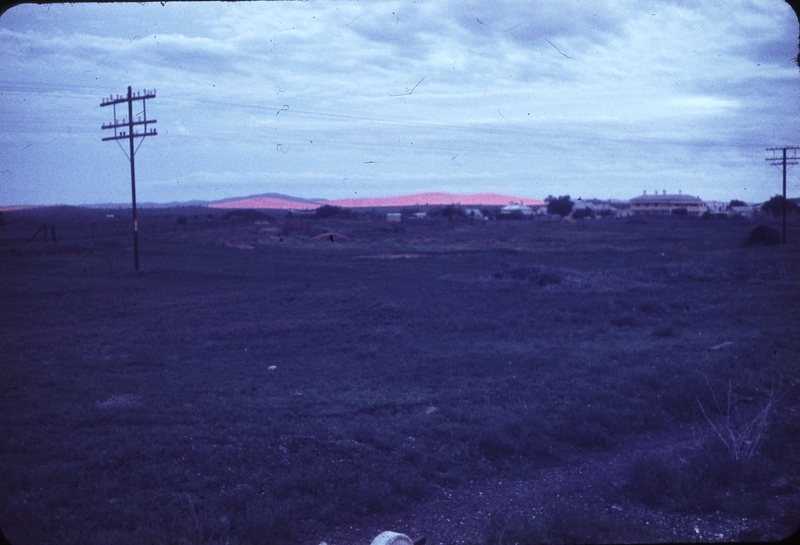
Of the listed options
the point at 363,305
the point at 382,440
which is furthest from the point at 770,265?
the point at 382,440

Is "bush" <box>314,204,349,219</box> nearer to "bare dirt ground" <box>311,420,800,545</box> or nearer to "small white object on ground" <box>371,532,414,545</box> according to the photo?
"bare dirt ground" <box>311,420,800,545</box>

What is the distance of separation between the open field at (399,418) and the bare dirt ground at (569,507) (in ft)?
0.11

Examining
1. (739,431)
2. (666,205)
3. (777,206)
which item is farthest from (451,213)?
(739,431)

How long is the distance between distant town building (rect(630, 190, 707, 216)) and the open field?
89.0 m

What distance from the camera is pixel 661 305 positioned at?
67.0 feet

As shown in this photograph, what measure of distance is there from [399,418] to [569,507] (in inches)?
130

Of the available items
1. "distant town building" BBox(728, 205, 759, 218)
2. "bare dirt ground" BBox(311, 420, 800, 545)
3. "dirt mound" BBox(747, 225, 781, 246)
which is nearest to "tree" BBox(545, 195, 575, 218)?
"distant town building" BBox(728, 205, 759, 218)

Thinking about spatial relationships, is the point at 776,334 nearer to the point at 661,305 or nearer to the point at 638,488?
the point at 661,305

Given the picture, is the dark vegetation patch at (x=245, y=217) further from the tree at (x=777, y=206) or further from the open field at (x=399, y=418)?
the tree at (x=777, y=206)

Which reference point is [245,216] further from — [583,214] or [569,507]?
[569,507]

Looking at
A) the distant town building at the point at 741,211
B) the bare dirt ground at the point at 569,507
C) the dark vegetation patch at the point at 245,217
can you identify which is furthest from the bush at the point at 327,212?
the bare dirt ground at the point at 569,507

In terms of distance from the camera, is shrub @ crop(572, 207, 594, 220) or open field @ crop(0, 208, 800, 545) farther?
shrub @ crop(572, 207, 594, 220)

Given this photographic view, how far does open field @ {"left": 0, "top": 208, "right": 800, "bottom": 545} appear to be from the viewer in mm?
6082

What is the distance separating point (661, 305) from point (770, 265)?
17600 millimetres
